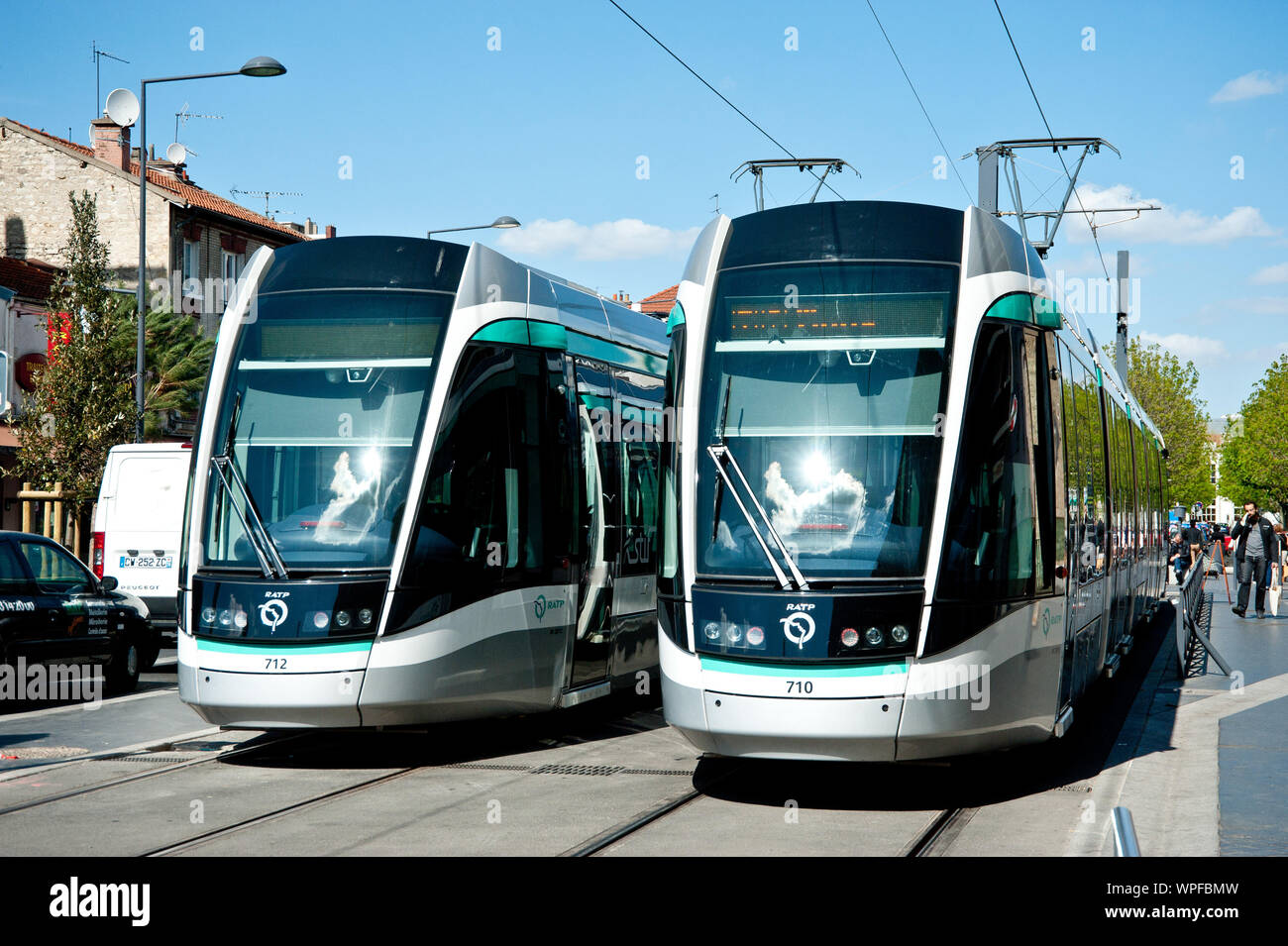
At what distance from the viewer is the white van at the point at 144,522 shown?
1786cm

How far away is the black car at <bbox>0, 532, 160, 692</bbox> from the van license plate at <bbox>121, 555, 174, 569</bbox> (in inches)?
99.1

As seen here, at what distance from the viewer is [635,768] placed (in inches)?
399

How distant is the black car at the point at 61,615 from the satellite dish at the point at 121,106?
19.1 metres

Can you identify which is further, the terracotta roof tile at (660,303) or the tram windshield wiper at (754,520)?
the terracotta roof tile at (660,303)

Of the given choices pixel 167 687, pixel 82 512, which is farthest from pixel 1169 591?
pixel 167 687

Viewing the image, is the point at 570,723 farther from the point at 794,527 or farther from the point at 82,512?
the point at 82,512

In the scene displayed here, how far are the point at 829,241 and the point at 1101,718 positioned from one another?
6.08m

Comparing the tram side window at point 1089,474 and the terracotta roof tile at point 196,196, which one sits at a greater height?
the terracotta roof tile at point 196,196

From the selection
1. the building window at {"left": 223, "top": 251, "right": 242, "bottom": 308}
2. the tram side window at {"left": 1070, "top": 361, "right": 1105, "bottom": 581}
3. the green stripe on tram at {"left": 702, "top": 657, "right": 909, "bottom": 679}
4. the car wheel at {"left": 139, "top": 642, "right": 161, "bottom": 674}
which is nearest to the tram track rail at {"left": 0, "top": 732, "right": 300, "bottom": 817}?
the green stripe on tram at {"left": 702, "top": 657, "right": 909, "bottom": 679}

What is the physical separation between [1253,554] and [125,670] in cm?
1784

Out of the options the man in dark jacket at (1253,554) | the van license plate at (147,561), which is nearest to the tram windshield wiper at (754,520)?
the van license plate at (147,561)

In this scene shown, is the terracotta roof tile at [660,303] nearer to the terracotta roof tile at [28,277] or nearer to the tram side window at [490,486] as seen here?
the terracotta roof tile at [28,277]

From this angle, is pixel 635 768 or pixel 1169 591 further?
pixel 1169 591

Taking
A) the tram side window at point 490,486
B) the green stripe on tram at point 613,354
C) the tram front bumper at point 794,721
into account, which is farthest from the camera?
the green stripe on tram at point 613,354
